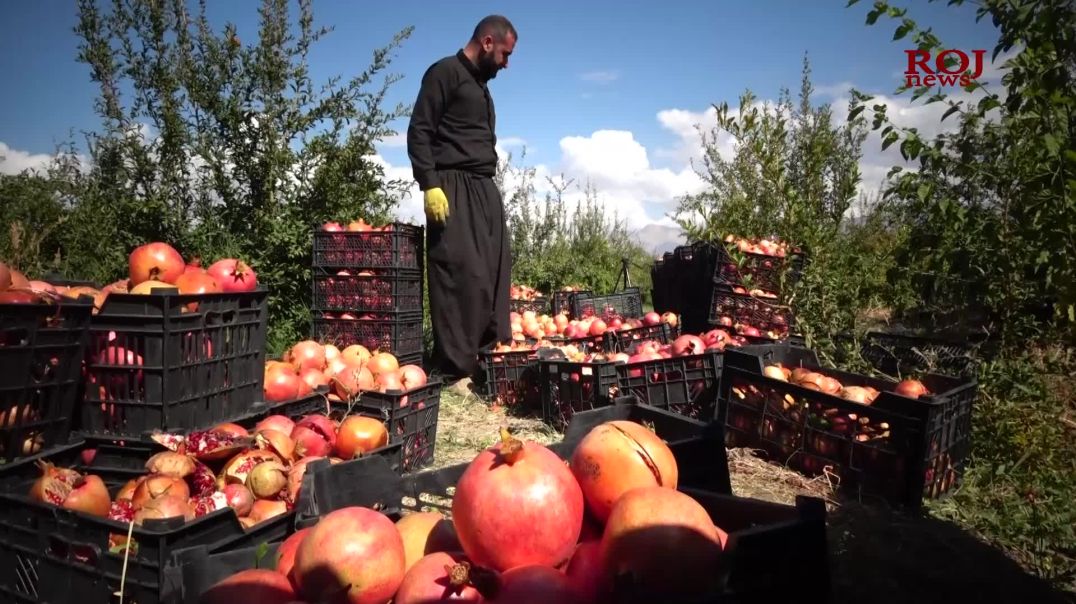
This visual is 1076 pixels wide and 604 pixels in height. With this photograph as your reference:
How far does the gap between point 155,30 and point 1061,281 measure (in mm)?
7329

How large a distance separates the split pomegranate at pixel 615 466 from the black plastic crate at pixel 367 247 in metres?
4.12

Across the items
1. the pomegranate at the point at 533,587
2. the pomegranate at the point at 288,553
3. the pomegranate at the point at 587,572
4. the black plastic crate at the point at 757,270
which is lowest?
the pomegranate at the point at 288,553

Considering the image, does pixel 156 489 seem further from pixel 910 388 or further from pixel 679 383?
pixel 910 388

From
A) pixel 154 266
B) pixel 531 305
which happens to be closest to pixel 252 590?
pixel 154 266

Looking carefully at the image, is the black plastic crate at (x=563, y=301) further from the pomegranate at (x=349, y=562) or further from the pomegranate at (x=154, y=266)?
the pomegranate at (x=349, y=562)

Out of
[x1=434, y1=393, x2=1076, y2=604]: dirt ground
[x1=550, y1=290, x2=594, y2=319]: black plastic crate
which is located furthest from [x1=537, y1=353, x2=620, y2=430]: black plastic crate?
[x1=550, y1=290, x2=594, y2=319]: black plastic crate

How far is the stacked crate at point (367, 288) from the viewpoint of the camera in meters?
5.40

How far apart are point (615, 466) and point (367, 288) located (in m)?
4.36

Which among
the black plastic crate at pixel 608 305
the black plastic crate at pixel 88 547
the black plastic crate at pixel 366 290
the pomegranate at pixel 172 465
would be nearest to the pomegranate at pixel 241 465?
the pomegranate at pixel 172 465

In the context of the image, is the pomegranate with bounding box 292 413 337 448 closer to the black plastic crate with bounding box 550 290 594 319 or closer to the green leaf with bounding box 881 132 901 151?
the green leaf with bounding box 881 132 901 151

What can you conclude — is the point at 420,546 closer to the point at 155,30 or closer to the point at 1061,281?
the point at 1061,281

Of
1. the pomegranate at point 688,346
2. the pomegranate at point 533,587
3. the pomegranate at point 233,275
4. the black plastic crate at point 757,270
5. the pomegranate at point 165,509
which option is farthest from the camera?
the black plastic crate at point 757,270

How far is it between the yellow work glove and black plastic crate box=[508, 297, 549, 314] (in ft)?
8.38

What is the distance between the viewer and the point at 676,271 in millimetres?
7434
